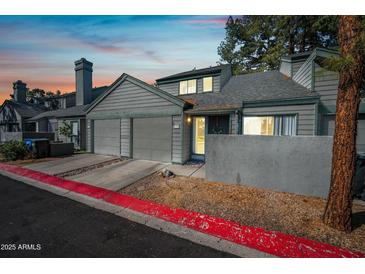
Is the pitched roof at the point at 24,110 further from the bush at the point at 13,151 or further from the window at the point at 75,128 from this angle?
the bush at the point at 13,151

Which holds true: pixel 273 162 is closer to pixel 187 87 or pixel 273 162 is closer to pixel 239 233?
pixel 239 233

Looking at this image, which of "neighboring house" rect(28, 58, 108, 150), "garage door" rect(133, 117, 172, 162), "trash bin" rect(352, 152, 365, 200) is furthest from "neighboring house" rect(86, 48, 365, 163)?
"neighboring house" rect(28, 58, 108, 150)

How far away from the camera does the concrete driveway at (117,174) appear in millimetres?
6441

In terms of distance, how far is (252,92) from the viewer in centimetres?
971

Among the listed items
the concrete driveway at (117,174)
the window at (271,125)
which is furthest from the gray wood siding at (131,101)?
the window at (271,125)

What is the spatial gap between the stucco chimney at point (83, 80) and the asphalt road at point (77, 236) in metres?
16.2

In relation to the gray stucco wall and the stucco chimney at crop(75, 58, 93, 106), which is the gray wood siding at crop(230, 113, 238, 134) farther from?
the stucco chimney at crop(75, 58, 93, 106)

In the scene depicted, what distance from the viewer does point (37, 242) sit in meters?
3.16

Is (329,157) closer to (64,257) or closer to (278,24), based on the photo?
(64,257)

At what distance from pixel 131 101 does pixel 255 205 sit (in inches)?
346

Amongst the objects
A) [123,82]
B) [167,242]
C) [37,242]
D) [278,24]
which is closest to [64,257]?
[37,242]
